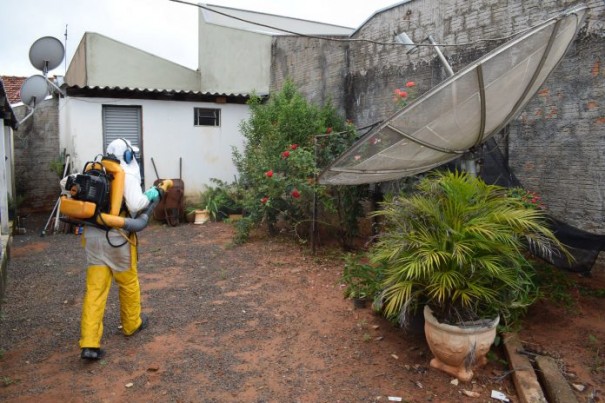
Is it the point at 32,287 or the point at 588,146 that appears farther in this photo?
the point at 32,287

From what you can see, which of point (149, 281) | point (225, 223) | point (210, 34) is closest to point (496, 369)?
point (149, 281)

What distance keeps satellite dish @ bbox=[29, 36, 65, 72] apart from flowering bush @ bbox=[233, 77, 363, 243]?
12.2 feet

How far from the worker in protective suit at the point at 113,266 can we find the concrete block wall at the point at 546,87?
3.11 m

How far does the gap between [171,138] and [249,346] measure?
759 cm

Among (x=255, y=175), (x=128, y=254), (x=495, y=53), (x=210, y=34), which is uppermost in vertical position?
(x=210, y=34)

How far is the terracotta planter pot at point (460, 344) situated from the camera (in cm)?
331

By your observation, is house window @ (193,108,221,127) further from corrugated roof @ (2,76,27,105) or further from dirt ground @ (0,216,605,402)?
corrugated roof @ (2,76,27,105)

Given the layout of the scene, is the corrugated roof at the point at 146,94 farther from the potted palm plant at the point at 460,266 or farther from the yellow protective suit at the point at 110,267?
the potted palm plant at the point at 460,266

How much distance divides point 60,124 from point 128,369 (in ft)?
28.4

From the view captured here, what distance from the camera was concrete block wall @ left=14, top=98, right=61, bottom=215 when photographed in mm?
11250

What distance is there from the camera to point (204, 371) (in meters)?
3.69

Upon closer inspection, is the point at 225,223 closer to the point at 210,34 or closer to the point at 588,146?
the point at 210,34

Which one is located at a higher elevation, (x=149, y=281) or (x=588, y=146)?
(x=588, y=146)

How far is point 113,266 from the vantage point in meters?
3.99
